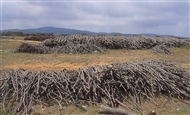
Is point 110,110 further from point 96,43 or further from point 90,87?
point 96,43

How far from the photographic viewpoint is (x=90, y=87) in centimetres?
530

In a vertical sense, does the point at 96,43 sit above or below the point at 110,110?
above

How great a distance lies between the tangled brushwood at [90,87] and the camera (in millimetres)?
5156

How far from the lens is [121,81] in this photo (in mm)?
5535

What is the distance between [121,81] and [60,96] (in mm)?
1520

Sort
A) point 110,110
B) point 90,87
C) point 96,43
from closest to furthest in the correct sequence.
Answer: point 110,110, point 90,87, point 96,43

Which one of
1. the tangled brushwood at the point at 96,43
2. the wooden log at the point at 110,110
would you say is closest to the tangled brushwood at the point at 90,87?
the wooden log at the point at 110,110

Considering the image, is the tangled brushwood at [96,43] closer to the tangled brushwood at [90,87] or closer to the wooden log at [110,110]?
the tangled brushwood at [90,87]

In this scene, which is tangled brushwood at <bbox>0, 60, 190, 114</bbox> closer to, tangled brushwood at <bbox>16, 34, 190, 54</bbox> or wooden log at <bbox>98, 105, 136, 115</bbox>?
wooden log at <bbox>98, 105, 136, 115</bbox>

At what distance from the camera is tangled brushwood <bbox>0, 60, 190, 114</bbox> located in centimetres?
516

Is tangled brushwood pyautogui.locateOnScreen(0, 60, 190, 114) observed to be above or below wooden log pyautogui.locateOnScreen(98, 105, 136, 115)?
above

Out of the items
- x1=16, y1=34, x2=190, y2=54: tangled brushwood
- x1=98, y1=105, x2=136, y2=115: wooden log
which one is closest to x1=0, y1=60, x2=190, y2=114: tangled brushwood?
x1=98, y1=105, x2=136, y2=115: wooden log

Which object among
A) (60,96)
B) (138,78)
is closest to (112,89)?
(138,78)

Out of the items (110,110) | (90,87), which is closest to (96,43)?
(90,87)
